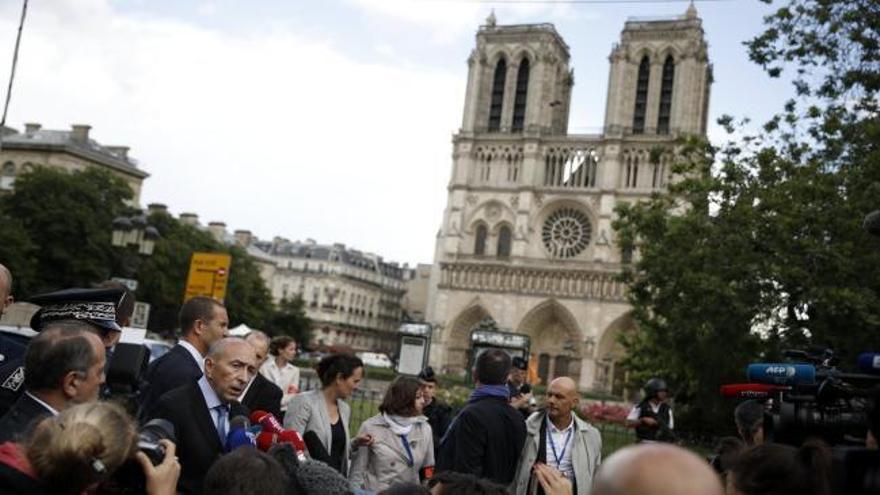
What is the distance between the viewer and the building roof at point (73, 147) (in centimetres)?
5344

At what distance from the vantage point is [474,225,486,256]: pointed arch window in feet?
189

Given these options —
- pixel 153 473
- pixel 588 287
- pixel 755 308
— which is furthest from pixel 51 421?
pixel 588 287

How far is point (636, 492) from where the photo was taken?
177cm

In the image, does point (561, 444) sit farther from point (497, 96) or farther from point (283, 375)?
point (497, 96)

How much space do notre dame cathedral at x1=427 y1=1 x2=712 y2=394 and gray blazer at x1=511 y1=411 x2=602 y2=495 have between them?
48.0 metres

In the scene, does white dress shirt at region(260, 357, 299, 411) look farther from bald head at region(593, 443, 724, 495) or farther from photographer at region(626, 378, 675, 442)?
bald head at region(593, 443, 724, 495)

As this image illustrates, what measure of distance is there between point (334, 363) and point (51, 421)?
3.04 metres

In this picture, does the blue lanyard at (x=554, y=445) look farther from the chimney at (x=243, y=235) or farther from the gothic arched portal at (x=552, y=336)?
the chimney at (x=243, y=235)

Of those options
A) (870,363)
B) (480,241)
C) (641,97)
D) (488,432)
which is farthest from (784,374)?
(641,97)

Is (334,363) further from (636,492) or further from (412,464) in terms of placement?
(636,492)

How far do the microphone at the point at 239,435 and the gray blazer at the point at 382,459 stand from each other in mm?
1822

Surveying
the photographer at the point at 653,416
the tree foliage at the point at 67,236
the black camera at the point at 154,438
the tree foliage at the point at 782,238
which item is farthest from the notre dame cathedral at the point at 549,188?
the black camera at the point at 154,438

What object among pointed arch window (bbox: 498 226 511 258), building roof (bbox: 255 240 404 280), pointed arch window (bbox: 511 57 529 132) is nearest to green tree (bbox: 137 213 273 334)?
pointed arch window (bbox: 498 226 511 258)

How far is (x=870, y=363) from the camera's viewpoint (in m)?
2.99
